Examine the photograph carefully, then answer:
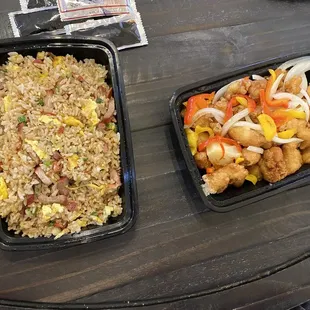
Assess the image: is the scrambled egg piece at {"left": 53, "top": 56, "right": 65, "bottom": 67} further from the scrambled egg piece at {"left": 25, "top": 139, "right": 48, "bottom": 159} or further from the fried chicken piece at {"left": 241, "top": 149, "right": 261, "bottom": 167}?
the fried chicken piece at {"left": 241, "top": 149, "right": 261, "bottom": 167}

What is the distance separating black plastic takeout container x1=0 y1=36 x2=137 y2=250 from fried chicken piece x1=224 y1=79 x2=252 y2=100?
1.77 feet

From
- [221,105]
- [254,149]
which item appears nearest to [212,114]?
[221,105]

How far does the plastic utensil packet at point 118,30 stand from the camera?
7.32 feet

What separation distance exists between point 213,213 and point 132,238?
0.43 meters

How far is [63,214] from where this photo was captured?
181 centimetres

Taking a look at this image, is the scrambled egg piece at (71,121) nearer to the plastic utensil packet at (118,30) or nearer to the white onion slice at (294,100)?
the plastic utensil packet at (118,30)

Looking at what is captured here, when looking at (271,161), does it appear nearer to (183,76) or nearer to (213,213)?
(213,213)

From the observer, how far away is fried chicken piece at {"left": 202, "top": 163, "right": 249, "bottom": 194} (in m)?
1.91

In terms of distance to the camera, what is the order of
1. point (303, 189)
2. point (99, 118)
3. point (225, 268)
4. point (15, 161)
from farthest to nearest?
1. point (303, 189)
2. point (225, 268)
3. point (99, 118)
4. point (15, 161)

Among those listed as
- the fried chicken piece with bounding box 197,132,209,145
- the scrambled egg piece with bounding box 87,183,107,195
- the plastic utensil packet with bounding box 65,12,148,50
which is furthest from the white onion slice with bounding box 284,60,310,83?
the scrambled egg piece with bounding box 87,183,107,195

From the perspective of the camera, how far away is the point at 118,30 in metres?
2.25

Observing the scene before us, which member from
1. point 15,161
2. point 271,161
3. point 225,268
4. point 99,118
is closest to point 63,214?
point 15,161

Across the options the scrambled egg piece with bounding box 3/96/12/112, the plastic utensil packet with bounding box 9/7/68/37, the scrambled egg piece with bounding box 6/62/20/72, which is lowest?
the scrambled egg piece with bounding box 3/96/12/112

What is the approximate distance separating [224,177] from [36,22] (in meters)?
1.27
